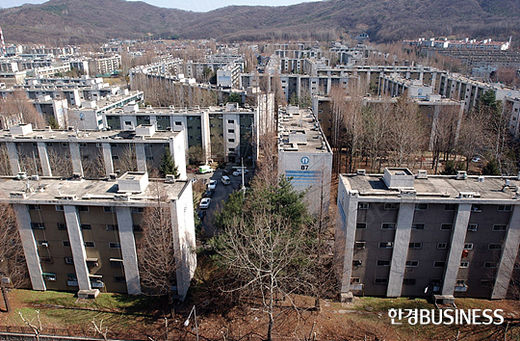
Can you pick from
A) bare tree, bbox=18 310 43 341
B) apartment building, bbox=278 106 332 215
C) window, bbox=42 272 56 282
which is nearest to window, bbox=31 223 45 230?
window, bbox=42 272 56 282

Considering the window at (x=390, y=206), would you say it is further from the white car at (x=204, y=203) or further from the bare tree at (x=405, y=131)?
the white car at (x=204, y=203)

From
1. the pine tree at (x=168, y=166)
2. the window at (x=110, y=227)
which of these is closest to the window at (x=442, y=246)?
the window at (x=110, y=227)

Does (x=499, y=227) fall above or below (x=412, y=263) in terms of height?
above

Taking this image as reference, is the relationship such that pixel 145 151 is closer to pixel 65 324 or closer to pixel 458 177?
pixel 65 324

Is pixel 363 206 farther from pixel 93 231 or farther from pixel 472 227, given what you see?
pixel 93 231

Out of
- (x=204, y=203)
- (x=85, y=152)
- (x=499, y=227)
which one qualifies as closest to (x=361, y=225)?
(x=499, y=227)

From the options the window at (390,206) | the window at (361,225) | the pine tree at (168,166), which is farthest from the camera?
the pine tree at (168,166)

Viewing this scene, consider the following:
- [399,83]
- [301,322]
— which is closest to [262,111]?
[399,83]
